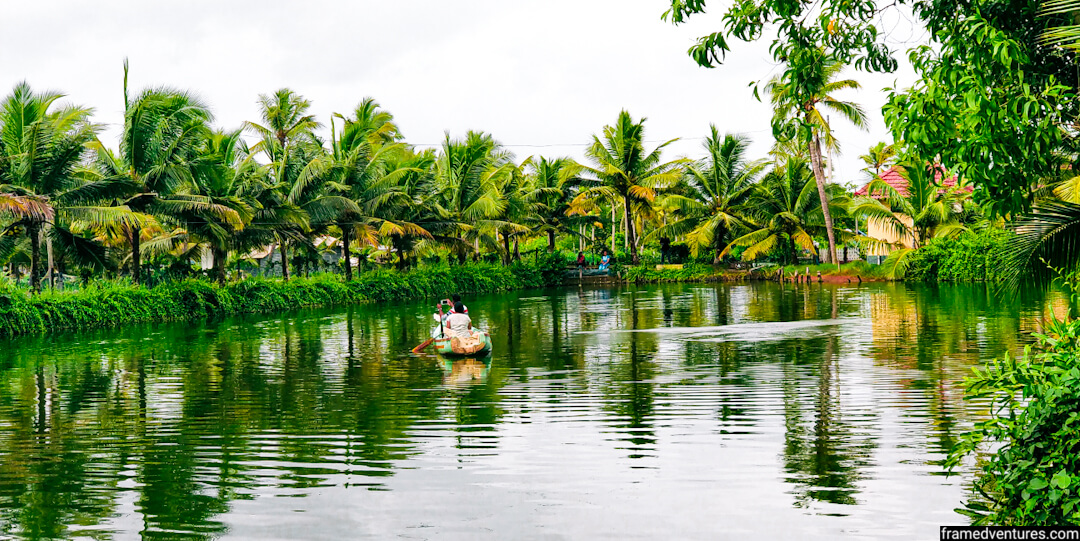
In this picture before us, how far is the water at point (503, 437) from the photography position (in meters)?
5.98

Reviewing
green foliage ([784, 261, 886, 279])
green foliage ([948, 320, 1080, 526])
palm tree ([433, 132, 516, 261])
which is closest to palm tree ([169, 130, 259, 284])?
palm tree ([433, 132, 516, 261])

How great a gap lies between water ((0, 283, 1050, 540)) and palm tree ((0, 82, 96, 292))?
504cm

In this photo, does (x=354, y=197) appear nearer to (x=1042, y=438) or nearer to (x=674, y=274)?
(x=674, y=274)

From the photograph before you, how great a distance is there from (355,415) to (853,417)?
15.6ft

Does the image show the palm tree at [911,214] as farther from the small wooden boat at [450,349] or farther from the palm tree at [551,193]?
the small wooden boat at [450,349]

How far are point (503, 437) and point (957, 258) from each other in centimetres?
3059

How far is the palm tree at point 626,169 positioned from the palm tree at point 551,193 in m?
0.99

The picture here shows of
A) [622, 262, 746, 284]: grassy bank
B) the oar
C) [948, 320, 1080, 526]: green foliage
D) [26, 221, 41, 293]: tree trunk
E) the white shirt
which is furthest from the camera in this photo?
[622, 262, 746, 284]: grassy bank

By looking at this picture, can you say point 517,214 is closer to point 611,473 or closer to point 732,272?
point 732,272

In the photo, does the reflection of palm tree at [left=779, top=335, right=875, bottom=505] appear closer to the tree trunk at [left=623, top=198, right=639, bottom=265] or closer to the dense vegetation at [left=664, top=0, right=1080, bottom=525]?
the dense vegetation at [left=664, top=0, right=1080, bottom=525]

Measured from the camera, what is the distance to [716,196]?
43.2 metres

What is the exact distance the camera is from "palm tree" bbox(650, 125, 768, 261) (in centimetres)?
4203

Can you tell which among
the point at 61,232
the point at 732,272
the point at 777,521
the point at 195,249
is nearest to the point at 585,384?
the point at 777,521

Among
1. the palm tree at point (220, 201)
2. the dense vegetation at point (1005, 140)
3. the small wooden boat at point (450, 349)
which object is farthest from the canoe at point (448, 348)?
the palm tree at point (220, 201)
